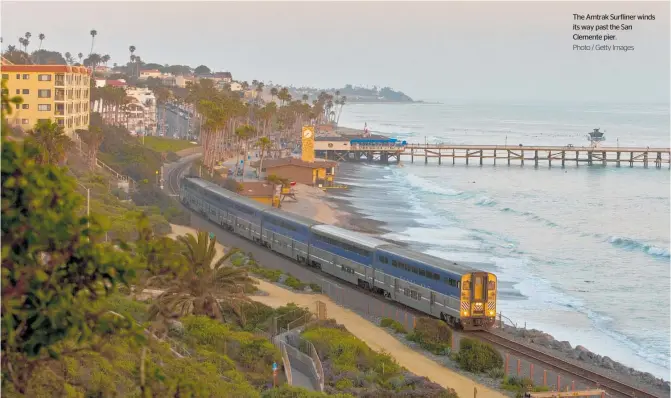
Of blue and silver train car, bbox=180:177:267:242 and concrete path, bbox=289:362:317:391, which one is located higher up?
blue and silver train car, bbox=180:177:267:242

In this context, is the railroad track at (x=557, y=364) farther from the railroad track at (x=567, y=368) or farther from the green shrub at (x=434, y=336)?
the green shrub at (x=434, y=336)

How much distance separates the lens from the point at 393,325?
1371 inches

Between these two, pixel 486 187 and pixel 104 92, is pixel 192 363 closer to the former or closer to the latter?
pixel 486 187

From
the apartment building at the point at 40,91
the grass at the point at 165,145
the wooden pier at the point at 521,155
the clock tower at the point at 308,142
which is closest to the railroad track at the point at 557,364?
the apartment building at the point at 40,91

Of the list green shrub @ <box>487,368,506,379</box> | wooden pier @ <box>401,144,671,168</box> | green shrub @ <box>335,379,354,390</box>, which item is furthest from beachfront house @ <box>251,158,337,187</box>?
green shrub @ <box>335,379,354,390</box>

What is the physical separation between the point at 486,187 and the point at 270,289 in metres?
67.8

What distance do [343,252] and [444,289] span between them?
8.04 m

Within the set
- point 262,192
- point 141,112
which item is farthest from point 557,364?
point 141,112

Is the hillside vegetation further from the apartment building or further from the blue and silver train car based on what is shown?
the apartment building

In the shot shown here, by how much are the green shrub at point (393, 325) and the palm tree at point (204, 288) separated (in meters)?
5.26

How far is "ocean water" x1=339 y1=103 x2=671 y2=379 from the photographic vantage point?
135 feet

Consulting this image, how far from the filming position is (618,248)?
64.5m

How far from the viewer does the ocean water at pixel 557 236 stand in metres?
41.2

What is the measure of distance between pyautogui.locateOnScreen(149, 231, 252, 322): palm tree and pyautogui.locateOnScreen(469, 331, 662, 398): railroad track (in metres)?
7.89
